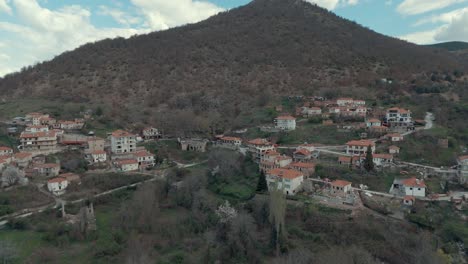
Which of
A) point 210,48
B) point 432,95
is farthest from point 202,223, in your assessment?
point 210,48

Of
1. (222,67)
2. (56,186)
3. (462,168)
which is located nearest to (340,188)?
(462,168)

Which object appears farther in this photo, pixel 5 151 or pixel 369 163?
pixel 5 151

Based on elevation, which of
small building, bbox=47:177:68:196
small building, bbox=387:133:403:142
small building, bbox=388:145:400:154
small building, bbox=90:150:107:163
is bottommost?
small building, bbox=47:177:68:196

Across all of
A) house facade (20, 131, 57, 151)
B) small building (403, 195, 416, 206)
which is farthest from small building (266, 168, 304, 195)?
house facade (20, 131, 57, 151)

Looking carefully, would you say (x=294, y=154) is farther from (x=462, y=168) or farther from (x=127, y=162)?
(x=127, y=162)

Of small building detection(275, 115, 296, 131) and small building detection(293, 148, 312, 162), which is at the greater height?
small building detection(275, 115, 296, 131)

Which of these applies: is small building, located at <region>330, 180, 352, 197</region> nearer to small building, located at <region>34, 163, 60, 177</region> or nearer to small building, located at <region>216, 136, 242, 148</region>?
small building, located at <region>216, 136, 242, 148</region>

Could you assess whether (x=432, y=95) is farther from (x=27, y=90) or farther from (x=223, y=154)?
(x=27, y=90)
